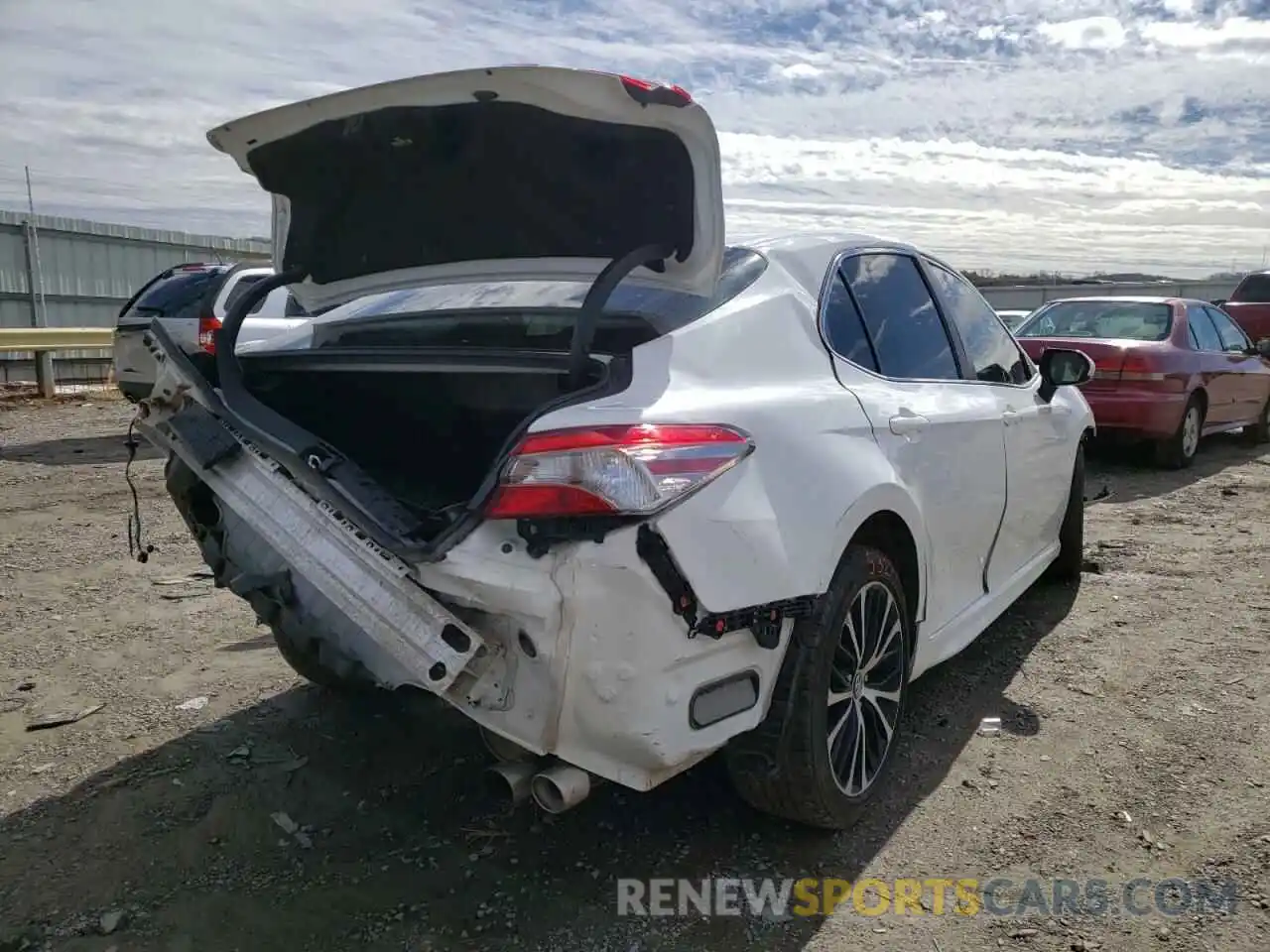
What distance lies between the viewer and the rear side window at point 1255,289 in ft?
56.2

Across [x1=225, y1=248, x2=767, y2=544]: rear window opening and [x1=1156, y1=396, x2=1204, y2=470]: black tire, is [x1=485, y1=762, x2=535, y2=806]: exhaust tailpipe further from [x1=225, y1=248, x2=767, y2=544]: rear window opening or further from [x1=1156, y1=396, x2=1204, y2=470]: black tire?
[x1=1156, y1=396, x2=1204, y2=470]: black tire

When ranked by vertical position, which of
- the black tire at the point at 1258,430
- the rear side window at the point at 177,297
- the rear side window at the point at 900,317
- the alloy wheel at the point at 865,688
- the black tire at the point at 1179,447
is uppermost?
the rear side window at the point at 900,317

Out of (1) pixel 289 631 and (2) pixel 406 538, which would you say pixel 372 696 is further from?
(2) pixel 406 538

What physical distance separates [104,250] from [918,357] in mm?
19492

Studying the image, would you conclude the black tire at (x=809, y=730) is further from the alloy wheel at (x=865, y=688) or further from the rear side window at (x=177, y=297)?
the rear side window at (x=177, y=297)

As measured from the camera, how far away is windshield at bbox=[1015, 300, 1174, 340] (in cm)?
946

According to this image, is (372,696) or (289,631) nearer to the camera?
(289,631)

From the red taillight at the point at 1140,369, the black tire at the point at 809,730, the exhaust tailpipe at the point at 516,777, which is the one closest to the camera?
the exhaust tailpipe at the point at 516,777

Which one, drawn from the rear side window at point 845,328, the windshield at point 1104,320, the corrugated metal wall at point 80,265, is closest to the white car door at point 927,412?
the rear side window at point 845,328

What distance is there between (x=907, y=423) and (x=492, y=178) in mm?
1461

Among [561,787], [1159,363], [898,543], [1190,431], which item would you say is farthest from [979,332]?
[1190,431]

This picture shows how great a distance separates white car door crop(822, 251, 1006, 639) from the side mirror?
786 millimetres

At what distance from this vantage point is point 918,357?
3730mm

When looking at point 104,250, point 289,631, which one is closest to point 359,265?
point 289,631
